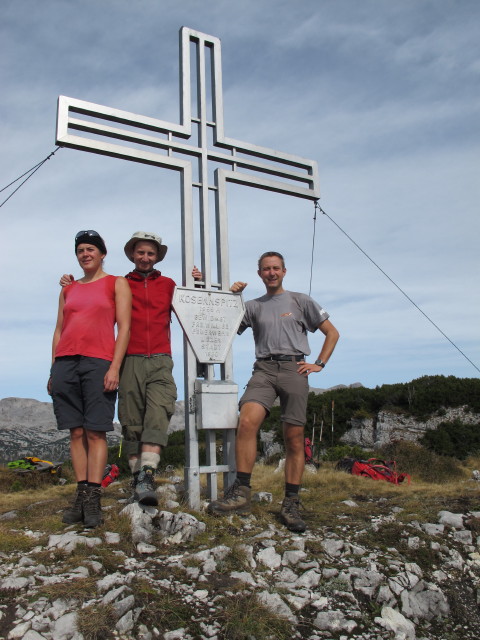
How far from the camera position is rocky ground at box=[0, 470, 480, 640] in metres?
2.94

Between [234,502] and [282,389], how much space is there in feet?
3.42

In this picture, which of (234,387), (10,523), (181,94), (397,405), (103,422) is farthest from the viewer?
(397,405)

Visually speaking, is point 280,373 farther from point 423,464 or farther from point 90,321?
point 423,464

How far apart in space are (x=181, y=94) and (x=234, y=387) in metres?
3.27

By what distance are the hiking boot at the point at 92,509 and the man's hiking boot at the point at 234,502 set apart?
0.97 m

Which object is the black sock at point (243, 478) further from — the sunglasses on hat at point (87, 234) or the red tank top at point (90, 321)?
the sunglasses on hat at point (87, 234)

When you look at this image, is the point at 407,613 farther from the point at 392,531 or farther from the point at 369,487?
the point at 369,487

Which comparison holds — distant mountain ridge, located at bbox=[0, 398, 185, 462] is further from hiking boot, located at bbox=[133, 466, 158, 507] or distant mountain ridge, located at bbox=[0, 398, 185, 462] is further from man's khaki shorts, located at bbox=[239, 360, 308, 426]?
hiking boot, located at bbox=[133, 466, 158, 507]

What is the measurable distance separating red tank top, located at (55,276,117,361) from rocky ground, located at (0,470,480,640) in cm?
132

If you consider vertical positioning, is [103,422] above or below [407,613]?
above

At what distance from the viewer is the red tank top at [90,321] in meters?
4.29

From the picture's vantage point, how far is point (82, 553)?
3.59 meters

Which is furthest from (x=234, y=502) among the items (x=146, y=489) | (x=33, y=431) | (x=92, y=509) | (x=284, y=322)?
(x=33, y=431)

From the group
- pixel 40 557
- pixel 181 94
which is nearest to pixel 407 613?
pixel 40 557
